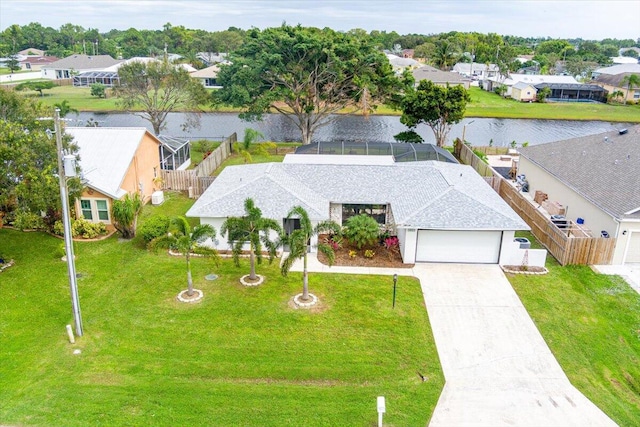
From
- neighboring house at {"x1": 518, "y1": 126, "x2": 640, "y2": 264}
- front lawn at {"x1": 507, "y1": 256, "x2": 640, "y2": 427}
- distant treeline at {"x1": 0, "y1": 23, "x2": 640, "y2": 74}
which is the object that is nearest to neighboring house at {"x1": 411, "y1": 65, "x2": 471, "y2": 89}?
distant treeline at {"x1": 0, "y1": 23, "x2": 640, "y2": 74}

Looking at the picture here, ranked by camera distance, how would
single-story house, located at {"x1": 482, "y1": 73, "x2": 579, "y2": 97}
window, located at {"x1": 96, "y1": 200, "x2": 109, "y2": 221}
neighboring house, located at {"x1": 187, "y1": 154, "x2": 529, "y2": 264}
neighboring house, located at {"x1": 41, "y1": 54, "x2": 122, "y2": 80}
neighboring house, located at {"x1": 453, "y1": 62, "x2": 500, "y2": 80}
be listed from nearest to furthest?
neighboring house, located at {"x1": 187, "y1": 154, "x2": 529, "y2": 264}, window, located at {"x1": 96, "y1": 200, "x2": 109, "y2": 221}, single-story house, located at {"x1": 482, "y1": 73, "x2": 579, "y2": 97}, neighboring house, located at {"x1": 41, "y1": 54, "x2": 122, "y2": 80}, neighboring house, located at {"x1": 453, "y1": 62, "x2": 500, "y2": 80}

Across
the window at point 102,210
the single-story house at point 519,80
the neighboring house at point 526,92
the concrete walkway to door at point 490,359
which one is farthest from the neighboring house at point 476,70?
the window at point 102,210

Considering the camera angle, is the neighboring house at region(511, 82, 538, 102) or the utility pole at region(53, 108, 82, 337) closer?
the utility pole at region(53, 108, 82, 337)

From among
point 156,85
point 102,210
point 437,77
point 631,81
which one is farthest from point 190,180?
point 631,81

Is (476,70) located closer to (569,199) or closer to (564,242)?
(569,199)

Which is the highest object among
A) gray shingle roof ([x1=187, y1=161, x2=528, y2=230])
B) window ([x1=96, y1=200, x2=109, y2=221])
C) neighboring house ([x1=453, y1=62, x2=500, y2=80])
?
neighboring house ([x1=453, y1=62, x2=500, y2=80])

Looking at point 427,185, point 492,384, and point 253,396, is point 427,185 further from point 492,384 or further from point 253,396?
point 253,396

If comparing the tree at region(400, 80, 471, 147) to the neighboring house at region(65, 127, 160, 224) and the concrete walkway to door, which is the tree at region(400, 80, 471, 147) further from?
the concrete walkway to door

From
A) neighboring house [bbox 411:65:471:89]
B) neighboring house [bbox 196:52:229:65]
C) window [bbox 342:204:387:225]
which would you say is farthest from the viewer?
neighboring house [bbox 196:52:229:65]
